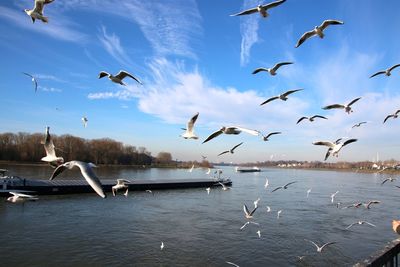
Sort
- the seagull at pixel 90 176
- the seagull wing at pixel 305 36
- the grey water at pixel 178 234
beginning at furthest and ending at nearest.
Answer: the grey water at pixel 178 234, the seagull wing at pixel 305 36, the seagull at pixel 90 176

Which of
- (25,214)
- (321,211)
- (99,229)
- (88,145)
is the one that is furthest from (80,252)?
(88,145)

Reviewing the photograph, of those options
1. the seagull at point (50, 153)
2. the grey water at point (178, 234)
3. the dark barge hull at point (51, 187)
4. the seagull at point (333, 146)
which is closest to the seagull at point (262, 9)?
the seagull at point (333, 146)

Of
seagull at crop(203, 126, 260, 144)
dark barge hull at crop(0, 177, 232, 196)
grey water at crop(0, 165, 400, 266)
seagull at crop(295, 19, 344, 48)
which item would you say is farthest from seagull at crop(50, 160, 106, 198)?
dark barge hull at crop(0, 177, 232, 196)

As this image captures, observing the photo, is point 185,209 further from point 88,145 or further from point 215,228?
point 88,145

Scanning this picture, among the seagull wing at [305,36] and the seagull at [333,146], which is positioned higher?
the seagull wing at [305,36]

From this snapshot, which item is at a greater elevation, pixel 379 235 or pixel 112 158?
pixel 112 158

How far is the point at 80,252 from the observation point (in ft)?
64.1

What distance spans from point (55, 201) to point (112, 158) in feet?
261

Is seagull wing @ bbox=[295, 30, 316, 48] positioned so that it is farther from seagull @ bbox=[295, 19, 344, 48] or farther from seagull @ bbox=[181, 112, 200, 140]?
seagull @ bbox=[181, 112, 200, 140]

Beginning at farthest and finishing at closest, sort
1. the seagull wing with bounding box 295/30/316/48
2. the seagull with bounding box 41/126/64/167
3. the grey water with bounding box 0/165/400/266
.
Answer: the grey water with bounding box 0/165/400/266
the seagull wing with bounding box 295/30/316/48
the seagull with bounding box 41/126/64/167

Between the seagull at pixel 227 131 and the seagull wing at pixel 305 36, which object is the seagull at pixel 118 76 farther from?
the seagull wing at pixel 305 36

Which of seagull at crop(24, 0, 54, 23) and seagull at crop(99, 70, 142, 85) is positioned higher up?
seagull at crop(24, 0, 54, 23)

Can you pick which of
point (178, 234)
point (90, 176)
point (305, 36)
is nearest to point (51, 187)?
point (178, 234)

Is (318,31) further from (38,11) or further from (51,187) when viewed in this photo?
(51,187)
